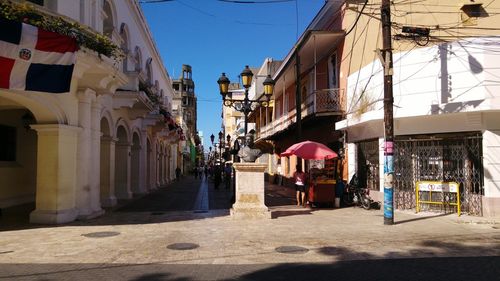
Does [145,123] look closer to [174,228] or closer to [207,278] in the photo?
[174,228]

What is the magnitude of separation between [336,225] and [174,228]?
13.7ft

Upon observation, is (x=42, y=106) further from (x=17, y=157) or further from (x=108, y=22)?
(x=108, y=22)

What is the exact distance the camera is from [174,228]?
11617 millimetres

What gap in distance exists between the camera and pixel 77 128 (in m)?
13.0

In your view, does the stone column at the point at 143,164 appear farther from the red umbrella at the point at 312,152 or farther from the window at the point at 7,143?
the red umbrella at the point at 312,152

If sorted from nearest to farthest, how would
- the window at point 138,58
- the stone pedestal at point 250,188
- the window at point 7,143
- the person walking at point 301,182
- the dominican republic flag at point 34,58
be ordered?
the dominican republic flag at point 34,58
the stone pedestal at point 250,188
the window at point 7,143
the person walking at point 301,182
the window at point 138,58

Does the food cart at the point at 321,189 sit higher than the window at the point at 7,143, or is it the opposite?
the window at the point at 7,143

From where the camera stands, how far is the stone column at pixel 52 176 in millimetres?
12289

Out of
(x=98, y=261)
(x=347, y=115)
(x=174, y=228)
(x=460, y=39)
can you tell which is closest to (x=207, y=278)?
(x=98, y=261)

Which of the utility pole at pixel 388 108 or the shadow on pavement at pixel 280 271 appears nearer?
the shadow on pavement at pixel 280 271

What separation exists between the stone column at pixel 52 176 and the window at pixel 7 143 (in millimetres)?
4304

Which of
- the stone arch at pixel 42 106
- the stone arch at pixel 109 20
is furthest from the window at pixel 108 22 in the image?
the stone arch at pixel 42 106

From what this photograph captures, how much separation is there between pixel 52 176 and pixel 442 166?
11.5m

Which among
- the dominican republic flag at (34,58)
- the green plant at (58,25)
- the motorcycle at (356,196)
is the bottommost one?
the motorcycle at (356,196)
